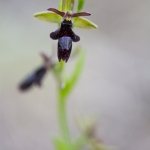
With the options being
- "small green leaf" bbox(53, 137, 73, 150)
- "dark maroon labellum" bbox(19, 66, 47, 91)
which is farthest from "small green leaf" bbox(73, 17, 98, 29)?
"small green leaf" bbox(53, 137, 73, 150)

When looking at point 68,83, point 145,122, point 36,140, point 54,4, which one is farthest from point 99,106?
point 54,4

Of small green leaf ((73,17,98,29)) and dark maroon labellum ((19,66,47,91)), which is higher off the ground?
small green leaf ((73,17,98,29))

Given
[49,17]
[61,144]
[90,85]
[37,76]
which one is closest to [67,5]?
[49,17]

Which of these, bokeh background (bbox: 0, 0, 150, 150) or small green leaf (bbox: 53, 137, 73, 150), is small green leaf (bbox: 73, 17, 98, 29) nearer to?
small green leaf (bbox: 53, 137, 73, 150)

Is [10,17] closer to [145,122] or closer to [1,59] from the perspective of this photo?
[1,59]

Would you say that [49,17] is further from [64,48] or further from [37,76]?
[37,76]

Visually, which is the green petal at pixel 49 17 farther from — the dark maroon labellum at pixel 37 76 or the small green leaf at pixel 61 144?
the small green leaf at pixel 61 144

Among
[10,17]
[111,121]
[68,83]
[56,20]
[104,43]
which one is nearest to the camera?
[56,20]
